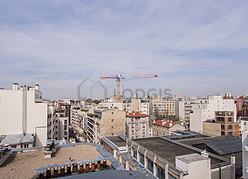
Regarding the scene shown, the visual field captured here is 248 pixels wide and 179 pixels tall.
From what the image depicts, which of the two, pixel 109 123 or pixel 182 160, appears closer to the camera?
pixel 182 160

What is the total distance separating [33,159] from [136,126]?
39820 millimetres

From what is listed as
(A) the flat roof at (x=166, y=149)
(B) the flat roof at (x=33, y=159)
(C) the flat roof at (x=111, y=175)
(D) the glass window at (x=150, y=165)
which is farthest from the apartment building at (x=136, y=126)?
(C) the flat roof at (x=111, y=175)

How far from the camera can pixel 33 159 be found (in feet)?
41.2

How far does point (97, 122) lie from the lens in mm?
43094

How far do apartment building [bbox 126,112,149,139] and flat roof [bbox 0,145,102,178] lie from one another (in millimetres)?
33953

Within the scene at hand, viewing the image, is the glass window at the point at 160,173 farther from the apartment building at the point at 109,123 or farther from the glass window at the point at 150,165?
the apartment building at the point at 109,123

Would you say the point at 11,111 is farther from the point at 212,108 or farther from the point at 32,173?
the point at 212,108

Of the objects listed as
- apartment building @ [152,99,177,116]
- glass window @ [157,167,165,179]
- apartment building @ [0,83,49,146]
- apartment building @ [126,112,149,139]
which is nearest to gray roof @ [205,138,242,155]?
glass window @ [157,167,165,179]

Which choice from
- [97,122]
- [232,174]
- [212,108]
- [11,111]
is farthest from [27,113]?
[212,108]

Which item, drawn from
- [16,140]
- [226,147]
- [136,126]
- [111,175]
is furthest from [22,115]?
[136,126]

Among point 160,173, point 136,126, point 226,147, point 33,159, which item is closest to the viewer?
point 33,159

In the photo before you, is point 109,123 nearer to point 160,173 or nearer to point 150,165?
point 150,165

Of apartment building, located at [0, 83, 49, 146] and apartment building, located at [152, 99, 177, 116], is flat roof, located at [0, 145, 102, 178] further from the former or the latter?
apartment building, located at [152, 99, 177, 116]

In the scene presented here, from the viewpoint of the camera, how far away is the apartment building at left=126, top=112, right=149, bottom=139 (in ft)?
163
